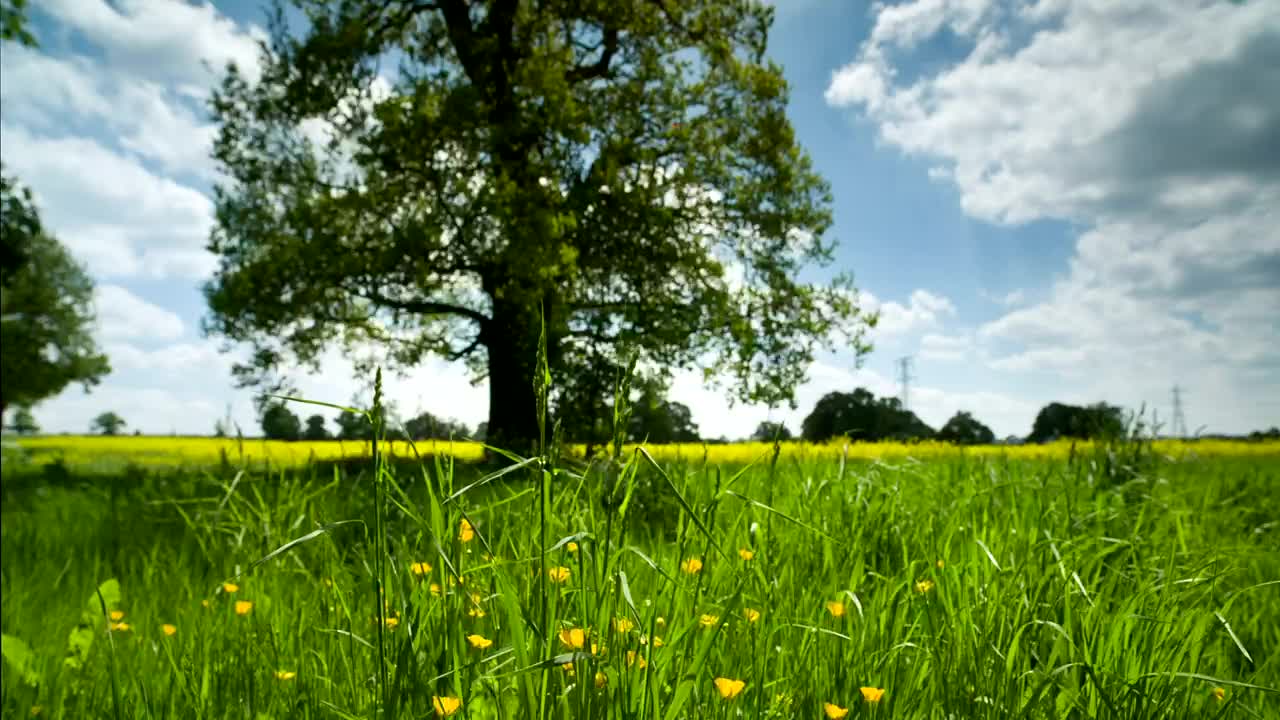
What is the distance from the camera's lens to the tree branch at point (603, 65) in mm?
14789

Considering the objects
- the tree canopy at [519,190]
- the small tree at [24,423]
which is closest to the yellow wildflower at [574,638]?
the tree canopy at [519,190]

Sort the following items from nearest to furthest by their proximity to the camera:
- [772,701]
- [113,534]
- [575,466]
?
[772,701] < [575,466] < [113,534]

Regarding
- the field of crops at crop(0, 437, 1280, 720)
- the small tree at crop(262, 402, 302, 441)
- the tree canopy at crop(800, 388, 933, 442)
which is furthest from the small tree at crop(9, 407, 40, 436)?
the field of crops at crop(0, 437, 1280, 720)

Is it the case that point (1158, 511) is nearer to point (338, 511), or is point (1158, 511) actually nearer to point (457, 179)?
point (338, 511)

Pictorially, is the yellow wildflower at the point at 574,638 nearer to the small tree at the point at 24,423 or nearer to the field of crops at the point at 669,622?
the field of crops at the point at 669,622

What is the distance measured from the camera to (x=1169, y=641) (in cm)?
236

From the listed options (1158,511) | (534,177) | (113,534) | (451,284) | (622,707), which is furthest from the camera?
(451,284)

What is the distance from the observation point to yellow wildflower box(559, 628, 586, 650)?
4.98ft

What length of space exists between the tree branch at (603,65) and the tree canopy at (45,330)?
102 feet

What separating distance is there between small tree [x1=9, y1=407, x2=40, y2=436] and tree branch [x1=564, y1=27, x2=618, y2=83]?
47.1 m

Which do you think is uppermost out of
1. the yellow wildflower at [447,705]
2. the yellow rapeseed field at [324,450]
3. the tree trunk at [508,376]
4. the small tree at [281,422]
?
the tree trunk at [508,376]

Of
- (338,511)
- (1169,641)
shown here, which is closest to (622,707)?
(1169,641)

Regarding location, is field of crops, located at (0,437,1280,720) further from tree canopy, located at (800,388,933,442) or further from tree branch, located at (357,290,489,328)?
tree canopy, located at (800,388,933,442)

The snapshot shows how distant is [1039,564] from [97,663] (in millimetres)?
3476
